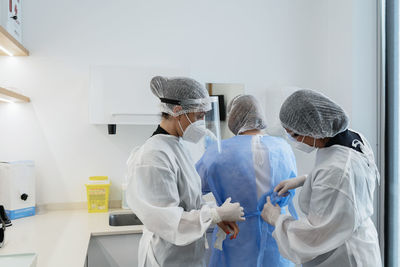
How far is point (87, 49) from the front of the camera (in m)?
2.39

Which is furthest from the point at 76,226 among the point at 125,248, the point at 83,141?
the point at 83,141

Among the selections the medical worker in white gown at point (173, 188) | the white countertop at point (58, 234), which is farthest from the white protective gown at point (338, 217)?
the white countertop at point (58, 234)

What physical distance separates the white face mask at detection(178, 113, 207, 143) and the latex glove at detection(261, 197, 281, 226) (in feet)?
1.51

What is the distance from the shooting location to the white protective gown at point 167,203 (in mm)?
1202

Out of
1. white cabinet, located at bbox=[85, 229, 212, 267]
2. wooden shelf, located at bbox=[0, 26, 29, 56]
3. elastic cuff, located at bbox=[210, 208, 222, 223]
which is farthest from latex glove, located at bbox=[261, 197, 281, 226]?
wooden shelf, located at bbox=[0, 26, 29, 56]

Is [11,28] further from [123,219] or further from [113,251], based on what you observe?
[113,251]

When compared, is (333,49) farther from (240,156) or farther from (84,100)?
(84,100)

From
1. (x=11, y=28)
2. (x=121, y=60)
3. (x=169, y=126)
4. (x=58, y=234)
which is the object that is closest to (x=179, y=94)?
(x=169, y=126)

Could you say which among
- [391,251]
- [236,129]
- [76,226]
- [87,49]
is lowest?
[391,251]

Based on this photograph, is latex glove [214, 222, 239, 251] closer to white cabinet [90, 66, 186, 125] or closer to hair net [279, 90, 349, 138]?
hair net [279, 90, 349, 138]

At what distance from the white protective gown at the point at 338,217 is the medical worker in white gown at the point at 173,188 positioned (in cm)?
27

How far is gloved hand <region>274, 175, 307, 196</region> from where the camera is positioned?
1.55 metres

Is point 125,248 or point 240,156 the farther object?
point 125,248

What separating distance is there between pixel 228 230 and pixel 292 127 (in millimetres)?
535
